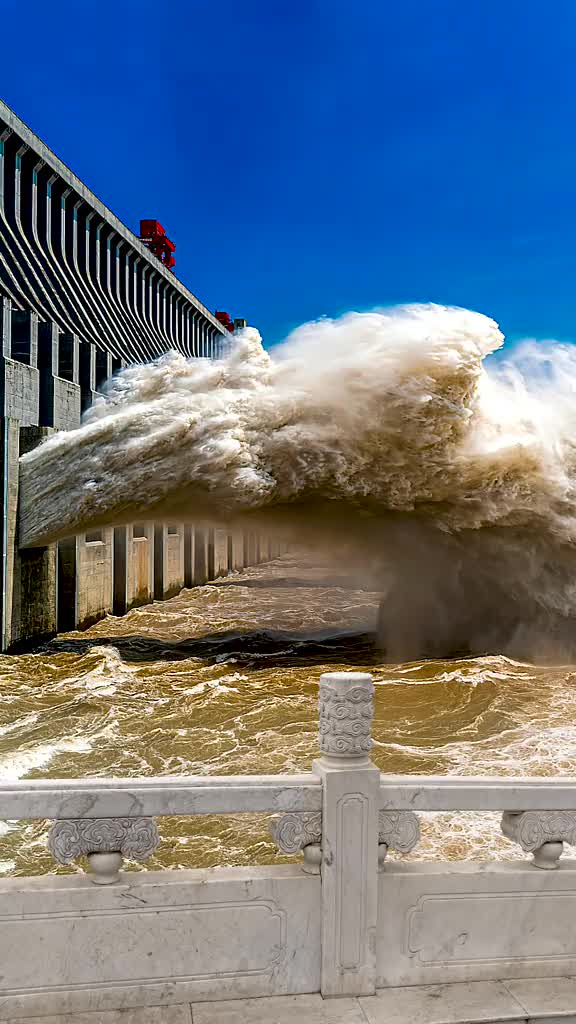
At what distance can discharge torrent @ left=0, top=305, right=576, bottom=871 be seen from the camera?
422 inches

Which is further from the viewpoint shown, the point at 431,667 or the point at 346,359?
the point at 431,667

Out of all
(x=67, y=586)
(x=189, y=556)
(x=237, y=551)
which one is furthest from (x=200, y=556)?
(x=67, y=586)

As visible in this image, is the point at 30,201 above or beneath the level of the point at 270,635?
above

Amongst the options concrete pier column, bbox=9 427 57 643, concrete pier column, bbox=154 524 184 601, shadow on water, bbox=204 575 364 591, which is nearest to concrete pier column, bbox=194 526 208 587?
shadow on water, bbox=204 575 364 591

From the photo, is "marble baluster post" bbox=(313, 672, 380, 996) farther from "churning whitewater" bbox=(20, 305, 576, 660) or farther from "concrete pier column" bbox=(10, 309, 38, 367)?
"concrete pier column" bbox=(10, 309, 38, 367)

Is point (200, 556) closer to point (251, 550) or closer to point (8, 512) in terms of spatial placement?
point (251, 550)

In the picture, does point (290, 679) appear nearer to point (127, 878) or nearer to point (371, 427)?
point (371, 427)

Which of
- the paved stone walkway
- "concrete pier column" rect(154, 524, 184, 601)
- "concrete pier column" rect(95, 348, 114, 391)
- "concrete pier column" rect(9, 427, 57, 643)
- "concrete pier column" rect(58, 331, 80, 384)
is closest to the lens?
the paved stone walkway

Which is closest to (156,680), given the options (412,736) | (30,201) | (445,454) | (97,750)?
(97,750)

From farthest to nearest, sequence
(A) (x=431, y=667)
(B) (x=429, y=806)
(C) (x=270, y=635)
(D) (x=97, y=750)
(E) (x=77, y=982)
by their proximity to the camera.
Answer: (C) (x=270, y=635), (A) (x=431, y=667), (D) (x=97, y=750), (B) (x=429, y=806), (E) (x=77, y=982)

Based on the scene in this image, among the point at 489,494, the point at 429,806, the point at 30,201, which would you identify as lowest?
the point at 429,806

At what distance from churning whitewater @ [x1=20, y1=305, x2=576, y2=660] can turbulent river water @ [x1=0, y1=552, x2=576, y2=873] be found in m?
2.34

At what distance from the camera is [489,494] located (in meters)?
13.7

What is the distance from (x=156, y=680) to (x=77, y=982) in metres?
9.86
